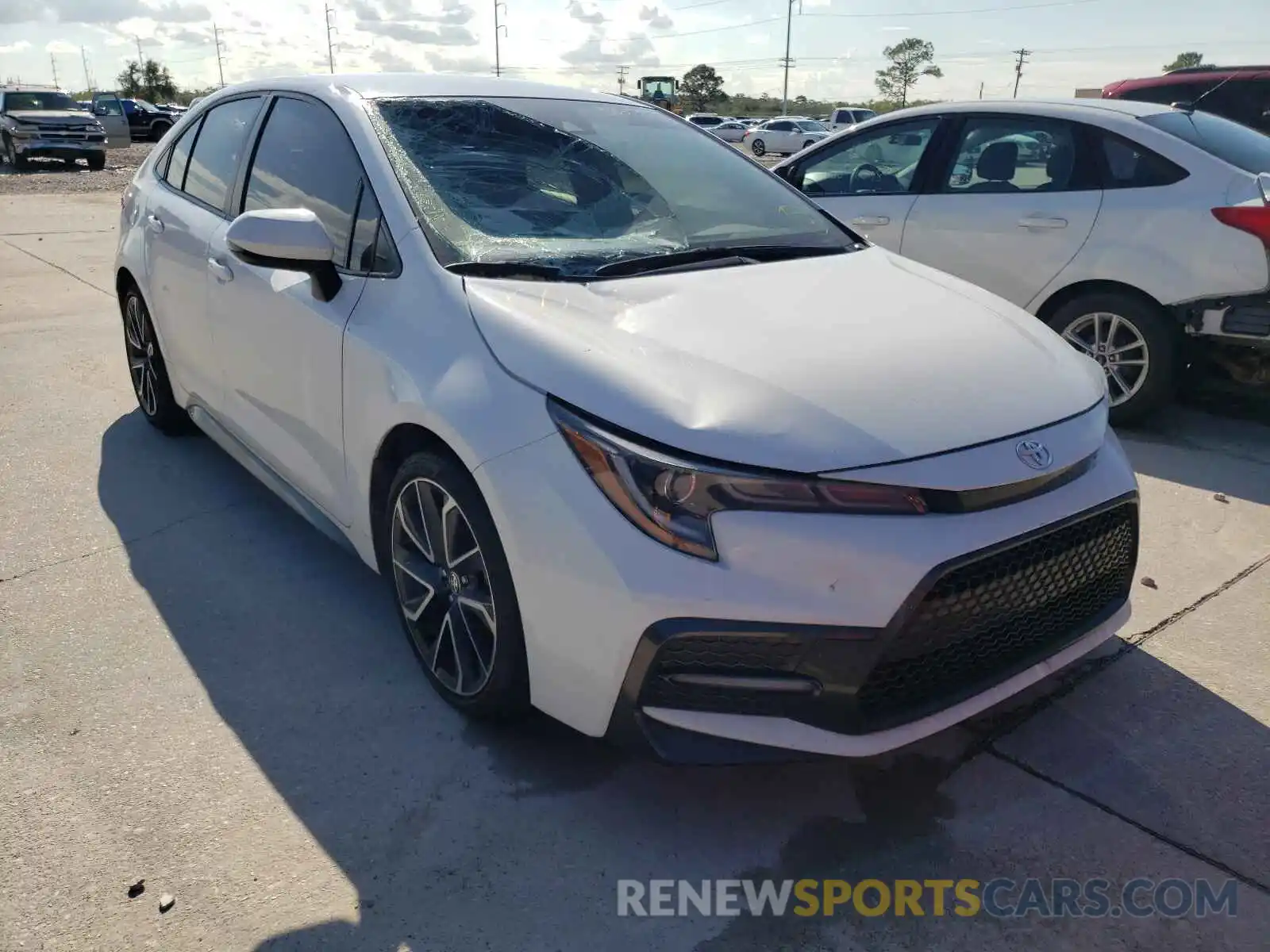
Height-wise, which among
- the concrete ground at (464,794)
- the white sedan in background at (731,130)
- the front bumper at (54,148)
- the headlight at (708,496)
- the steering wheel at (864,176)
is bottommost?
the white sedan in background at (731,130)

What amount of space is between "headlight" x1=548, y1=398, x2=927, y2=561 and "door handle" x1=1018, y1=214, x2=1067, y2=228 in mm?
3684

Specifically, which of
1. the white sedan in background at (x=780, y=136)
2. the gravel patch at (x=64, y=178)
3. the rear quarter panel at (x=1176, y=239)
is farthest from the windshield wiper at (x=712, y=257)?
the white sedan in background at (x=780, y=136)

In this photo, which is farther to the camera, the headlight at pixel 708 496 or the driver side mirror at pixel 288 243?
the driver side mirror at pixel 288 243

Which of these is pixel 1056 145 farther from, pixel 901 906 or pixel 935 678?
pixel 901 906

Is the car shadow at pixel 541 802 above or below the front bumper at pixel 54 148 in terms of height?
above

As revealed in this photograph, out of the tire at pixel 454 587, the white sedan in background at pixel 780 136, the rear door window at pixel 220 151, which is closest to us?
the tire at pixel 454 587

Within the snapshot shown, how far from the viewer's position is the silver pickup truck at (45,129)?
21.5 m

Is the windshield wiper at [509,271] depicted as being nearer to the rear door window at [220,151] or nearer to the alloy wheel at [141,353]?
the rear door window at [220,151]

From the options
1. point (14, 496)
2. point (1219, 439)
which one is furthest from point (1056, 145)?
point (14, 496)

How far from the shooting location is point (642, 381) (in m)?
2.14

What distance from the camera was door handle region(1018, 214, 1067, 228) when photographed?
5.08 metres

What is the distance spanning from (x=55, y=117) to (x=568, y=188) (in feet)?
77.0

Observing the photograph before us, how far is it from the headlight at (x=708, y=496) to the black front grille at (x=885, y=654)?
17cm

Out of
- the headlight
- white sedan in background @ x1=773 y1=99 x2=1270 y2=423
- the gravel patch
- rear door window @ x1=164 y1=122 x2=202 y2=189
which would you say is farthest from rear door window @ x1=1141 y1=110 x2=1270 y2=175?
the gravel patch
